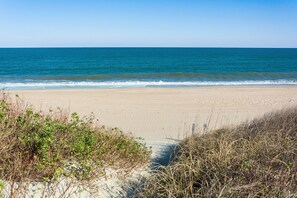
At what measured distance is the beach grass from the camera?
354cm

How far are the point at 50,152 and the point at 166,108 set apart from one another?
10803mm

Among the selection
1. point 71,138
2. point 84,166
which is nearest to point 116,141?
point 71,138

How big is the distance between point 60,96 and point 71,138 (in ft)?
47.1

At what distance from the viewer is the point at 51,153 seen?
384cm

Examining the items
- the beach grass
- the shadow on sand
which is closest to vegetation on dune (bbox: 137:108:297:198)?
the shadow on sand

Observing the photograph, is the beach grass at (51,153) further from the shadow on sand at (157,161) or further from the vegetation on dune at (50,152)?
the shadow on sand at (157,161)

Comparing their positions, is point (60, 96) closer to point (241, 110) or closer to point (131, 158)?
point (241, 110)

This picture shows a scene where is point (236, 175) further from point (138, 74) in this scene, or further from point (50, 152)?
point (138, 74)

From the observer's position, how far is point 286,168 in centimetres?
346

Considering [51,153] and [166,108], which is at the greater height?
[51,153]

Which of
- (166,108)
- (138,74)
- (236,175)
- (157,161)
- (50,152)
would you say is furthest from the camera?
(138,74)

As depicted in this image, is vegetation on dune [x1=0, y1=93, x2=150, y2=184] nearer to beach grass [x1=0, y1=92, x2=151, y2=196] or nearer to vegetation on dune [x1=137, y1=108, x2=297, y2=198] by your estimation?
beach grass [x1=0, y1=92, x2=151, y2=196]

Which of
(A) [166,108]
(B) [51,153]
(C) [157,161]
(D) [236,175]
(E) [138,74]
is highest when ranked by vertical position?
(B) [51,153]

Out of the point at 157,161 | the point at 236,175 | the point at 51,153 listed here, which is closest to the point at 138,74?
the point at 157,161
